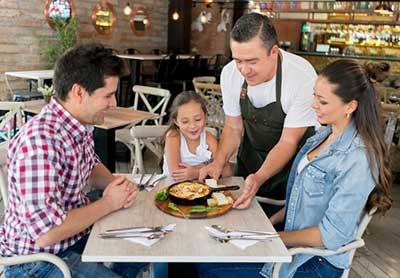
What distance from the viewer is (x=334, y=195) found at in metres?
1.50

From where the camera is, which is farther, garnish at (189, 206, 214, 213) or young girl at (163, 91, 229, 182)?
young girl at (163, 91, 229, 182)

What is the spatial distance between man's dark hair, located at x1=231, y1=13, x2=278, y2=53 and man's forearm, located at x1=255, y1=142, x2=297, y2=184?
1.49 ft

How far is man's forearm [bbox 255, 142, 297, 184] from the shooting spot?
6.17ft

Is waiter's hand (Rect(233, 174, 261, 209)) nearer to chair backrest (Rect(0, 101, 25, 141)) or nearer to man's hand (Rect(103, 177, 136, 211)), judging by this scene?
man's hand (Rect(103, 177, 136, 211))

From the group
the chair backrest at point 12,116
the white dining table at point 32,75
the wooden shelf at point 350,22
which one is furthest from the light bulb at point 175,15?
the chair backrest at point 12,116

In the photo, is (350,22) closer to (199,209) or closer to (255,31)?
(255,31)

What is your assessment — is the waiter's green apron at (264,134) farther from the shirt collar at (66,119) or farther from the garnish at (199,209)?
the shirt collar at (66,119)

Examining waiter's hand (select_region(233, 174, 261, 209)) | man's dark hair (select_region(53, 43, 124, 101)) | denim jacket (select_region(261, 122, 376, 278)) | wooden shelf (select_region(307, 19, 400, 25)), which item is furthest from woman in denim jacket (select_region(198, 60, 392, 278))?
wooden shelf (select_region(307, 19, 400, 25))

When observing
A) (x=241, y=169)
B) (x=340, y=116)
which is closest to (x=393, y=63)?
(x=241, y=169)

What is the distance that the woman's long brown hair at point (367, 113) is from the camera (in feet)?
4.95

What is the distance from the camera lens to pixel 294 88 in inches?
78.2

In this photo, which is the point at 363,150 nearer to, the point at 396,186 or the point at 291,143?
the point at 291,143

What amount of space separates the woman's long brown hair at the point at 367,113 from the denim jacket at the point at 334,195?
1.5 inches

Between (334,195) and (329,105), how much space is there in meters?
0.33
